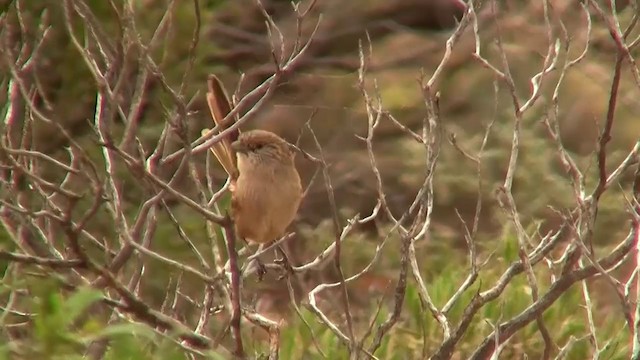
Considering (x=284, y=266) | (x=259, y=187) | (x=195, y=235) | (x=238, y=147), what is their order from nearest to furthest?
1. (x=284, y=266)
2. (x=259, y=187)
3. (x=238, y=147)
4. (x=195, y=235)

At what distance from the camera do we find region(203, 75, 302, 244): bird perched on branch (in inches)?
168

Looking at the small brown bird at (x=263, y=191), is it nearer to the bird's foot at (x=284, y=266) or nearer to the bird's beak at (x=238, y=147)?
the bird's beak at (x=238, y=147)

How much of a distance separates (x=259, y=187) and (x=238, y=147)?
0.83 ft

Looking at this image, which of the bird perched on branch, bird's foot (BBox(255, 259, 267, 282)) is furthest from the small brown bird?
bird's foot (BBox(255, 259, 267, 282))

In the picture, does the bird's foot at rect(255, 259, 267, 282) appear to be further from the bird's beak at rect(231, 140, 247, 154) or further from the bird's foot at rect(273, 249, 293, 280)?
the bird's beak at rect(231, 140, 247, 154)

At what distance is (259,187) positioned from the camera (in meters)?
4.32

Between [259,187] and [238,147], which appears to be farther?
[238,147]

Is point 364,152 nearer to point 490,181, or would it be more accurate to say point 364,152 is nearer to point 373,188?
point 373,188

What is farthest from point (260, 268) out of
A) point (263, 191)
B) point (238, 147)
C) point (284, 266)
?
point (238, 147)

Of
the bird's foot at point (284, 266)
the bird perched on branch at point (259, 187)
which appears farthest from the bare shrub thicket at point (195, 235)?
the bird perched on branch at point (259, 187)

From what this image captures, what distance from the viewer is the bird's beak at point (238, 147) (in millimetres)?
4484

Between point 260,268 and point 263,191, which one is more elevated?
point 263,191

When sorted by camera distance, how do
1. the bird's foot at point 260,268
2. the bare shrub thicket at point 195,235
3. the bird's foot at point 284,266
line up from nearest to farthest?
the bare shrub thicket at point 195,235 < the bird's foot at point 284,266 < the bird's foot at point 260,268

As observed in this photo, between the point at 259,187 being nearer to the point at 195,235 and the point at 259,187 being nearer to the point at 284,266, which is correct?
the point at 284,266
